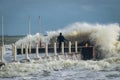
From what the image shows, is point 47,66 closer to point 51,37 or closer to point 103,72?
point 103,72

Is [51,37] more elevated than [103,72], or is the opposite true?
[51,37]

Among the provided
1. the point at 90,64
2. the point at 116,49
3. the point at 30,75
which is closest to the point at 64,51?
the point at 90,64

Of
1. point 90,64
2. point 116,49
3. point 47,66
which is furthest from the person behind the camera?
point 116,49

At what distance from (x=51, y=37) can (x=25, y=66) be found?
22087 mm

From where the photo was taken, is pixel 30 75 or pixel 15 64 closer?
pixel 30 75

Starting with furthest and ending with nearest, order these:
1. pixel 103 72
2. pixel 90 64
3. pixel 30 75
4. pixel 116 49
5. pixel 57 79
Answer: pixel 116 49 → pixel 90 64 → pixel 103 72 → pixel 30 75 → pixel 57 79

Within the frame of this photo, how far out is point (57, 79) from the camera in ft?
62.2

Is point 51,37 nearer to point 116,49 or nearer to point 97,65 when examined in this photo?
point 116,49

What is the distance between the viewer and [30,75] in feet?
66.7

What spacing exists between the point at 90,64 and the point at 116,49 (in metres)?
10.7

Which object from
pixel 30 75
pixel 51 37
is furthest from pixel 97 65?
pixel 51 37

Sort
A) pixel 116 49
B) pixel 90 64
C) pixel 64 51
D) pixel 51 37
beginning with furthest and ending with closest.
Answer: pixel 51 37, pixel 116 49, pixel 64 51, pixel 90 64

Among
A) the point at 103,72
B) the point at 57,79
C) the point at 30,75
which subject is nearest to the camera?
the point at 57,79

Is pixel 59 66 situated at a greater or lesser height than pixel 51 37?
lesser
